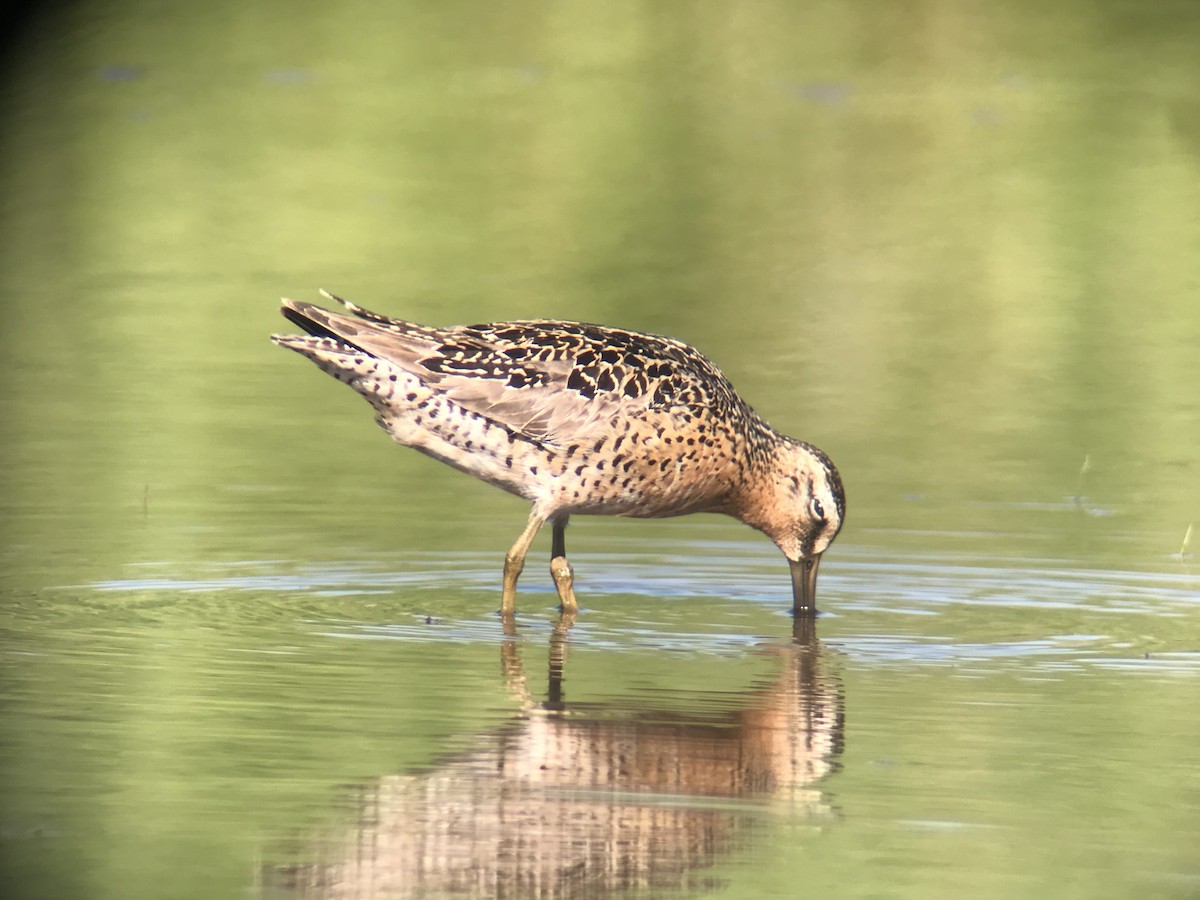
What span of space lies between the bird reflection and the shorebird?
181 centimetres

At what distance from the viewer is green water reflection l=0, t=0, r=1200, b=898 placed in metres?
6.11

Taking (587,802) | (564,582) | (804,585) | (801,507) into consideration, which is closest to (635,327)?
(801,507)

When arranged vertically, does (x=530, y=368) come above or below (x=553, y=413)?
above

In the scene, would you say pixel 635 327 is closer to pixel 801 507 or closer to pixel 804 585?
pixel 801 507

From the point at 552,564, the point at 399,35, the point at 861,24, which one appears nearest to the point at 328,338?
the point at 552,564

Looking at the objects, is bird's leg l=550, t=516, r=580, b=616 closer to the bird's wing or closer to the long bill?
the bird's wing

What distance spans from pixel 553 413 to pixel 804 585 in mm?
1148

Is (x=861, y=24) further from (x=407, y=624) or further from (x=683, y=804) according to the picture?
(x=683, y=804)

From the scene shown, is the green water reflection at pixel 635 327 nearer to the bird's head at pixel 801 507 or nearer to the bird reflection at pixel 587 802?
the bird reflection at pixel 587 802

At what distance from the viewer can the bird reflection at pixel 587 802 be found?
5242 millimetres

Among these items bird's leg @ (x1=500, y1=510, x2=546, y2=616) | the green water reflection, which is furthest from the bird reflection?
bird's leg @ (x1=500, y1=510, x2=546, y2=616)

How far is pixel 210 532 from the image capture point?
1002cm

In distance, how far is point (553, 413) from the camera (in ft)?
29.9

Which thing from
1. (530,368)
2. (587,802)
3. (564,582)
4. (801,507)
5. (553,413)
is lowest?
(587,802)
